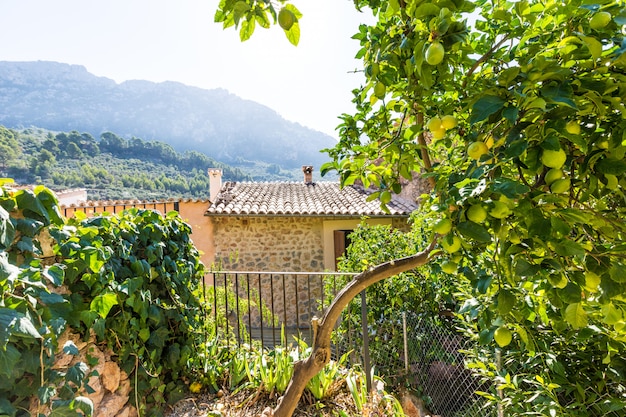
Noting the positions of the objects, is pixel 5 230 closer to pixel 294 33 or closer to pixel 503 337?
pixel 294 33

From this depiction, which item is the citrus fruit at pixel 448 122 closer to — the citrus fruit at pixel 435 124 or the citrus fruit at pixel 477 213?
the citrus fruit at pixel 435 124

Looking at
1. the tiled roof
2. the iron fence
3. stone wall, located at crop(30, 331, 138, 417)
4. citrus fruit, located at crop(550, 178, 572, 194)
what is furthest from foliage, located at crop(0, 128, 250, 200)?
citrus fruit, located at crop(550, 178, 572, 194)

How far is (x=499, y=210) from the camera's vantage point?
1.87 ft

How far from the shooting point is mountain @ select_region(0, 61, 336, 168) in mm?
45062

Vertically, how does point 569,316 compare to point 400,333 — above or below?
above

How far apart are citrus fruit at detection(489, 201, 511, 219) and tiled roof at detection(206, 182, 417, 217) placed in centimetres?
535

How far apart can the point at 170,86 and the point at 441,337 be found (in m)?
75.9

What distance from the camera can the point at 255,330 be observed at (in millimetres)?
6684

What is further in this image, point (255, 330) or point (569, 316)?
point (255, 330)

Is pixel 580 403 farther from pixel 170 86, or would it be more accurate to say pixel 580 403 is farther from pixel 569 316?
pixel 170 86

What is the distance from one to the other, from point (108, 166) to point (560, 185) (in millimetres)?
32175

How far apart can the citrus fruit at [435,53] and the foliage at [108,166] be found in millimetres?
20973

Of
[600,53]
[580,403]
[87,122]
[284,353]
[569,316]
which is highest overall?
[87,122]

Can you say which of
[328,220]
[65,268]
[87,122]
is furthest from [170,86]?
[65,268]
